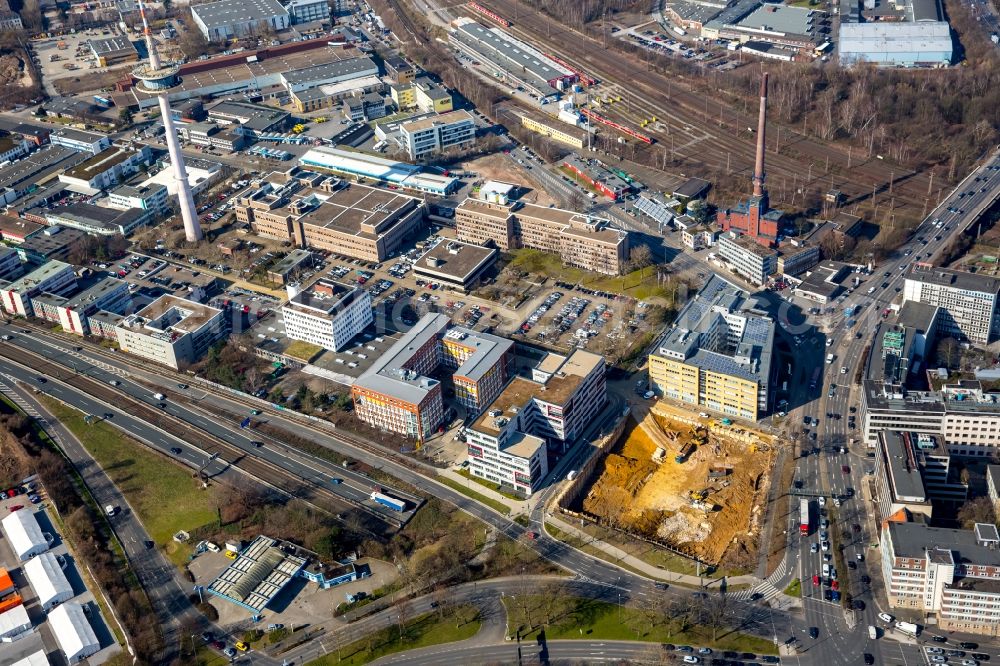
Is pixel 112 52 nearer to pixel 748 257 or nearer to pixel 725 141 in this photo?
pixel 725 141

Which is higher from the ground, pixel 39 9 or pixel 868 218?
pixel 39 9

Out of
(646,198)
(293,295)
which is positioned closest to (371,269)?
(293,295)

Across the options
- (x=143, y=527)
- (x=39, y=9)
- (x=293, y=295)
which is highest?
(x=39, y=9)

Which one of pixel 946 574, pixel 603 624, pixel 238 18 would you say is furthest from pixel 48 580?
pixel 238 18

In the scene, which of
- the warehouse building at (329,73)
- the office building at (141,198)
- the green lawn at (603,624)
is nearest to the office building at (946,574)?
the green lawn at (603,624)

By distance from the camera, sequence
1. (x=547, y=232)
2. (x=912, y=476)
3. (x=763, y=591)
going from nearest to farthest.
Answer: (x=763, y=591)
(x=912, y=476)
(x=547, y=232)

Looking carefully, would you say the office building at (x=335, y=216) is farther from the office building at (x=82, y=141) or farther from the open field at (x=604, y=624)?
the open field at (x=604, y=624)

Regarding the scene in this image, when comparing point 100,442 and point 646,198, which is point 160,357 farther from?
point 646,198
